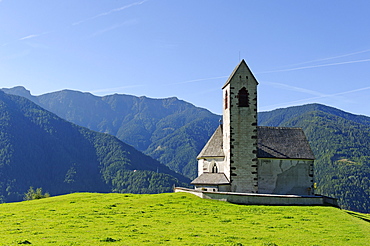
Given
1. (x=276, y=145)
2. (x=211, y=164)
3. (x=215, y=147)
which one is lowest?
(x=211, y=164)

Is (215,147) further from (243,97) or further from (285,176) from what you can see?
(285,176)

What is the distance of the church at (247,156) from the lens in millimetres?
55781

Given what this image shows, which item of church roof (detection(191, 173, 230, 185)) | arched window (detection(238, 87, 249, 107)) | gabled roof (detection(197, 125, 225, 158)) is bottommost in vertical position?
church roof (detection(191, 173, 230, 185))

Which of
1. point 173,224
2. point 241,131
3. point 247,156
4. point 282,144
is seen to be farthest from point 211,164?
point 173,224

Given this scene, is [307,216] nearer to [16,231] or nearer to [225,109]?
[225,109]

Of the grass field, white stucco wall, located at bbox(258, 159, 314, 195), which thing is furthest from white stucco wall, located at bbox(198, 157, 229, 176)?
the grass field

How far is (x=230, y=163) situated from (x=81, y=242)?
3236 centimetres

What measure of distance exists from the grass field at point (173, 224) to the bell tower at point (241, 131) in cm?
859

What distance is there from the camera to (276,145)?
61000 millimetres

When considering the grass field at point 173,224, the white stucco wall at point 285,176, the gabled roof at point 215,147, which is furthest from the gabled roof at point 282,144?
the grass field at point 173,224

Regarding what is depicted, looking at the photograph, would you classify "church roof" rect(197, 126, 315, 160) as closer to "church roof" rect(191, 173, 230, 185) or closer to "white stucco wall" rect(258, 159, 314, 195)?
"white stucco wall" rect(258, 159, 314, 195)

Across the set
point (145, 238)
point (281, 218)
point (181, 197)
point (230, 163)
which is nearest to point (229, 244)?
point (145, 238)

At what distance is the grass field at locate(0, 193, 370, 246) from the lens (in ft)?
92.5

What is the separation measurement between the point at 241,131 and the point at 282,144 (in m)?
9.02
